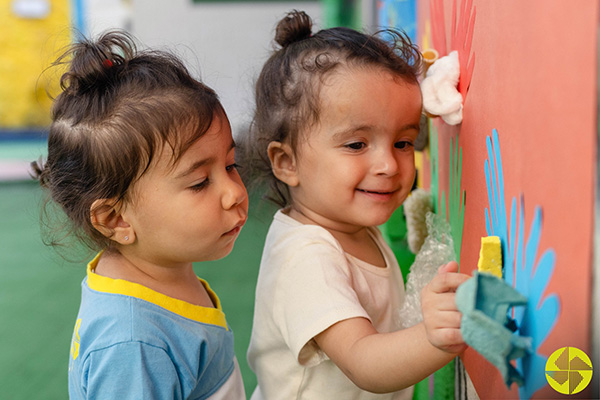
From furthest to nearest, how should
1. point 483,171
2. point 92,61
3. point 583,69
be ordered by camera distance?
point 92,61, point 483,171, point 583,69

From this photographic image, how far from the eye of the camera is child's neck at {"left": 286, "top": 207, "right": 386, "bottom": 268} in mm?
1074

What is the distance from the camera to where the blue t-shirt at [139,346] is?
0.90m

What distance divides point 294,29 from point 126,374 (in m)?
0.64

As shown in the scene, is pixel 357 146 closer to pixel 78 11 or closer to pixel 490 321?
pixel 490 321

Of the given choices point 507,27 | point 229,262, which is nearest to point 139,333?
point 507,27

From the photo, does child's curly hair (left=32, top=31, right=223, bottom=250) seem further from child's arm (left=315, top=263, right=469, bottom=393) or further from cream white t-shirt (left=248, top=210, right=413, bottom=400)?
child's arm (left=315, top=263, right=469, bottom=393)

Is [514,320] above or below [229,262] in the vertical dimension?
above

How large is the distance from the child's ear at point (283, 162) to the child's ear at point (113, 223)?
27cm

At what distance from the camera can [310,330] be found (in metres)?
0.88

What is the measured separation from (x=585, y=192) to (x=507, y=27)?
28cm

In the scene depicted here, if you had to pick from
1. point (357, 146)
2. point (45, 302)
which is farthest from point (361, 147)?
point (45, 302)

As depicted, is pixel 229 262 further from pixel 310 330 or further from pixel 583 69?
pixel 583 69

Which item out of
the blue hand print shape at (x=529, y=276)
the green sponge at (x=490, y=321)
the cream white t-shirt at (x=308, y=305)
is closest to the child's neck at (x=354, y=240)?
the cream white t-shirt at (x=308, y=305)

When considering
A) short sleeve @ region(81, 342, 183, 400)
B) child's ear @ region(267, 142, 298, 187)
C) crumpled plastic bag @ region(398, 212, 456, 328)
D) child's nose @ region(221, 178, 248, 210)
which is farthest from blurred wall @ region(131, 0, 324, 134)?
short sleeve @ region(81, 342, 183, 400)
